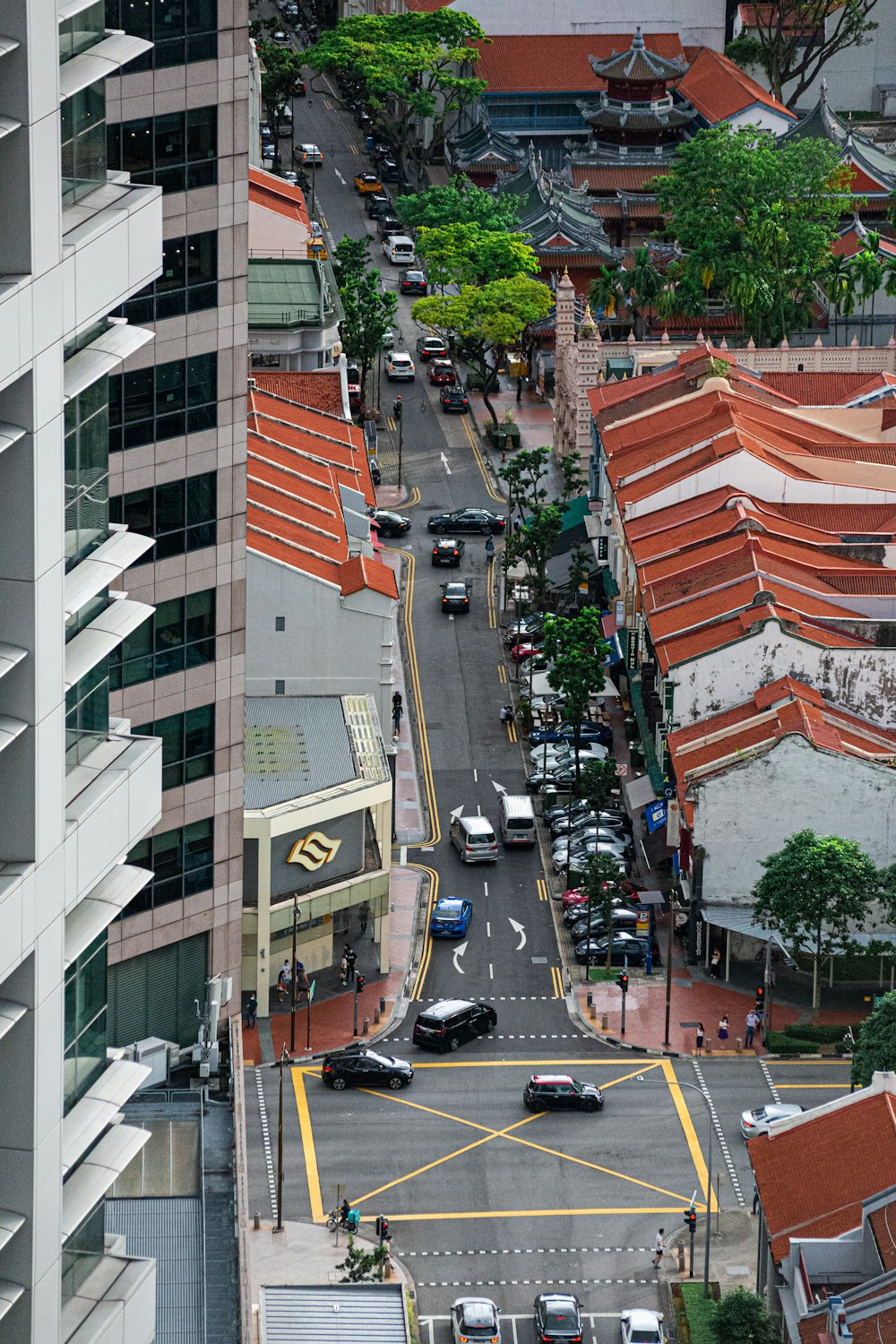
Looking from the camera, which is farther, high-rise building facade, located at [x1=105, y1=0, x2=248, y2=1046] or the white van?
the white van

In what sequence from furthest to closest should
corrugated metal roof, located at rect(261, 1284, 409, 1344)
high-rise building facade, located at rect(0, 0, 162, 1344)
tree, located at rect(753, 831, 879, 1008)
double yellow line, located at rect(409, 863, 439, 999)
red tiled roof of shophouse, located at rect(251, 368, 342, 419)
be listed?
red tiled roof of shophouse, located at rect(251, 368, 342, 419), double yellow line, located at rect(409, 863, 439, 999), tree, located at rect(753, 831, 879, 1008), corrugated metal roof, located at rect(261, 1284, 409, 1344), high-rise building facade, located at rect(0, 0, 162, 1344)

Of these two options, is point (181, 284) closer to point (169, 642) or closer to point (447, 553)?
point (169, 642)

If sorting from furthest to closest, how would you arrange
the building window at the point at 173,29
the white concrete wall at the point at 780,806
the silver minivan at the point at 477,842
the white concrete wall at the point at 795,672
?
the silver minivan at the point at 477,842, the white concrete wall at the point at 795,672, the white concrete wall at the point at 780,806, the building window at the point at 173,29

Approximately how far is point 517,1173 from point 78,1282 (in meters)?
65.2

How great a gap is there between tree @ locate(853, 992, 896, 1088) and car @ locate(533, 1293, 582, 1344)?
1367 centimetres

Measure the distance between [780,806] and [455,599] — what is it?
50437mm

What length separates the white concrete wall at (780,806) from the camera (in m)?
114

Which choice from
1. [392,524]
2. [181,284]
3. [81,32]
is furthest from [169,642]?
[392,524]

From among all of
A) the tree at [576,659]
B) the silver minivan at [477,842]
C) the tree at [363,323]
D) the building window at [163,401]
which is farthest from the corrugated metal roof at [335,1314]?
the tree at [363,323]

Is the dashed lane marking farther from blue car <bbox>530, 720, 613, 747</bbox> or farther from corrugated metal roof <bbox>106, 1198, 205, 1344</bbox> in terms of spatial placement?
corrugated metal roof <bbox>106, 1198, 205, 1344</bbox>

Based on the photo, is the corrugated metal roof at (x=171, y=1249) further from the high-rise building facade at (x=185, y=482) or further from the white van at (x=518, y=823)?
the white van at (x=518, y=823)

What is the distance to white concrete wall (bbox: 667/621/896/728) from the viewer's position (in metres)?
121

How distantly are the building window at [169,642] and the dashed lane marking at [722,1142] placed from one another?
117 feet

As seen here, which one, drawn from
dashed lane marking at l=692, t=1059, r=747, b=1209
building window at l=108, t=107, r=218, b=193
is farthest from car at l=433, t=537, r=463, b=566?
building window at l=108, t=107, r=218, b=193
